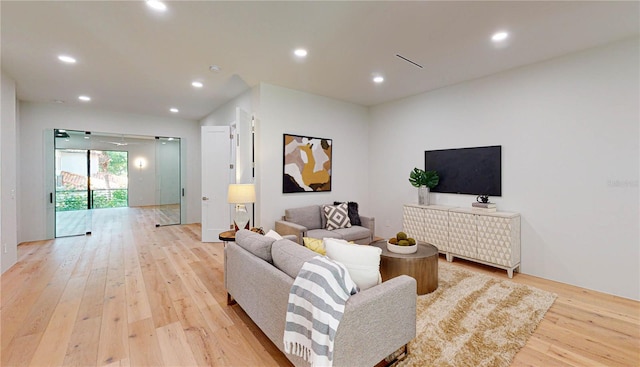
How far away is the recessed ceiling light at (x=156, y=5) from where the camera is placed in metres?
2.25

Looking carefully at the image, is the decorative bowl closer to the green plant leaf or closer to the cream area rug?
the cream area rug

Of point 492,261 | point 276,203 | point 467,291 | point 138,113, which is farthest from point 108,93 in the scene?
point 492,261

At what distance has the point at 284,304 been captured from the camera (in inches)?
70.1

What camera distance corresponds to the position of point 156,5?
2.29 m

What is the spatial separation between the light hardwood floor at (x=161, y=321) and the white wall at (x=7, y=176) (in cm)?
28

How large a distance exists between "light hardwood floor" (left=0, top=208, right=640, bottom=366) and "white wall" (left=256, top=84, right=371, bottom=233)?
1.41 m

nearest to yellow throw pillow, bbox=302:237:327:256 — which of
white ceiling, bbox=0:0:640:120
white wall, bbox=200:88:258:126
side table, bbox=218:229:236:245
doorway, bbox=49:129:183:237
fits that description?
side table, bbox=218:229:236:245

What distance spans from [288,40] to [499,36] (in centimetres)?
228

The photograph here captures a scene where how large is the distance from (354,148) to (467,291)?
133 inches

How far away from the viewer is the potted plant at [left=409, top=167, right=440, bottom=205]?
174 inches

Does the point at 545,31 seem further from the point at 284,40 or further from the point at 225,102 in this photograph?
the point at 225,102

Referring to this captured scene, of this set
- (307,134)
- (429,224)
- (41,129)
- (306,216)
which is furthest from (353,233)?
(41,129)

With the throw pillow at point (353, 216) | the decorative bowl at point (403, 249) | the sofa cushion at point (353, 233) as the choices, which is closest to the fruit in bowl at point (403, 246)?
the decorative bowl at point (403, 249)

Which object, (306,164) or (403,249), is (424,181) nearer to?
(403,249)
